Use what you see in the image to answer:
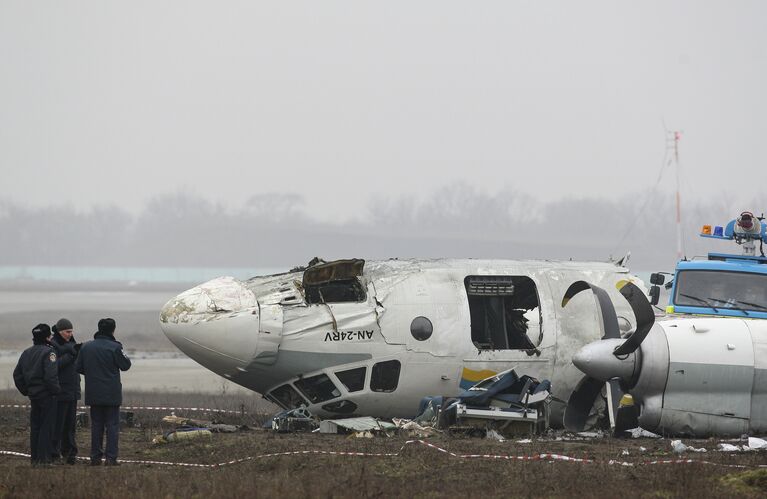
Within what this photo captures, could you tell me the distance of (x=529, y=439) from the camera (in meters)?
18.4

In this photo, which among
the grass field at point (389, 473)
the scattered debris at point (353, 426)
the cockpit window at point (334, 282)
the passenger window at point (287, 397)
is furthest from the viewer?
the cockpit window at point (334, 282)

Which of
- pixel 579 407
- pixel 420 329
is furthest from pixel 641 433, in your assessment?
pixel 420 329

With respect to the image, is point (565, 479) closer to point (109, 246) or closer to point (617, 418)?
point (617, 418)

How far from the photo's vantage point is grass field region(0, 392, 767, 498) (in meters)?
13.8

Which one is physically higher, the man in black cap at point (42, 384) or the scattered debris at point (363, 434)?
the man in black cap at point (42, 384)

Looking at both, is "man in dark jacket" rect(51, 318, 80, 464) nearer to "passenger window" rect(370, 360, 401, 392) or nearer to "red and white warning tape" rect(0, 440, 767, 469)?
"red and white warning tape" rect(0, 440, 767, 469)

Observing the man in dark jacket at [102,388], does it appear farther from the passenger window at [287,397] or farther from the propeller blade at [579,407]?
the propeller blade at [579,407]

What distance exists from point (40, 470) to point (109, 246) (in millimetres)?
175363

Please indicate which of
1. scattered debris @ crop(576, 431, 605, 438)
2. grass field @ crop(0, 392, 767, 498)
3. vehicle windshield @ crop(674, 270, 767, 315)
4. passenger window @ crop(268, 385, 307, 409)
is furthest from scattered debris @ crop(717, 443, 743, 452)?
passenger window @ crop(268, 385, 307, 409)

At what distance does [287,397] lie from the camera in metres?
20.2

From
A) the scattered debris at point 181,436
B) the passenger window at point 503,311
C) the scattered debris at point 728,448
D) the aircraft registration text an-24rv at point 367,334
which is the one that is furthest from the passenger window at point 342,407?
the scattered debris at point 728,448

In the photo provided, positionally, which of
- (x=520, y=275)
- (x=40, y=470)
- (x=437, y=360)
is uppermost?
(x=520, y=275)

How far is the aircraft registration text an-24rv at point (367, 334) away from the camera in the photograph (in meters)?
19.4

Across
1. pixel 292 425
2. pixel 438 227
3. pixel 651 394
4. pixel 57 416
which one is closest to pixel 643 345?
pixel 651 394
